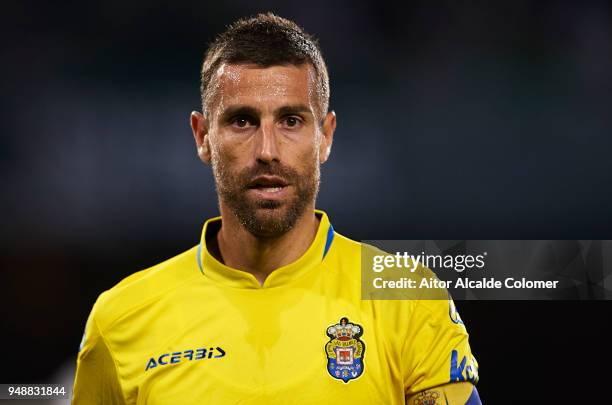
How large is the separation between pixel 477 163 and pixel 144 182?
5.66ft

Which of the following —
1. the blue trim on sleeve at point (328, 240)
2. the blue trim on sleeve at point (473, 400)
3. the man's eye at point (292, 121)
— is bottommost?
the blue trim on sleeve at point (473, 400)

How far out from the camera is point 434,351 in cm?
227

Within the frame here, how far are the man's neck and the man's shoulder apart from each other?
0.19 meters

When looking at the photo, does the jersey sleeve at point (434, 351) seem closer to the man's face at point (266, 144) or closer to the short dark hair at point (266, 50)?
the man's face at point (266, 144)

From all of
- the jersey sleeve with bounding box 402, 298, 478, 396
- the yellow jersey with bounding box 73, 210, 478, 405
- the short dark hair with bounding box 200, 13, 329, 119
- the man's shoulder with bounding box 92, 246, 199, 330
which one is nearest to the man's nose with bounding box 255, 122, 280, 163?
the short dark hair with bounding box 200, 13, 329, 119

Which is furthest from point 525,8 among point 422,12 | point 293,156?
point 293,156

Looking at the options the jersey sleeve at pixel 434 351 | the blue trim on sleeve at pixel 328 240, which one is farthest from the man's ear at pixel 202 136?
the jersey sleeve at pixel 434 351

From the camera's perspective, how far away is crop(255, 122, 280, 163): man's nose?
89.4 inches

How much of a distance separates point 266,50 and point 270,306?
32.0 inches

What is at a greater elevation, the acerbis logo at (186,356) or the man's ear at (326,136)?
the man's ear at (326,136)

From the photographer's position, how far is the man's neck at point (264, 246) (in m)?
2.45

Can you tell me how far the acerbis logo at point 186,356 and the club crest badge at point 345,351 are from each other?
338 millimetres
